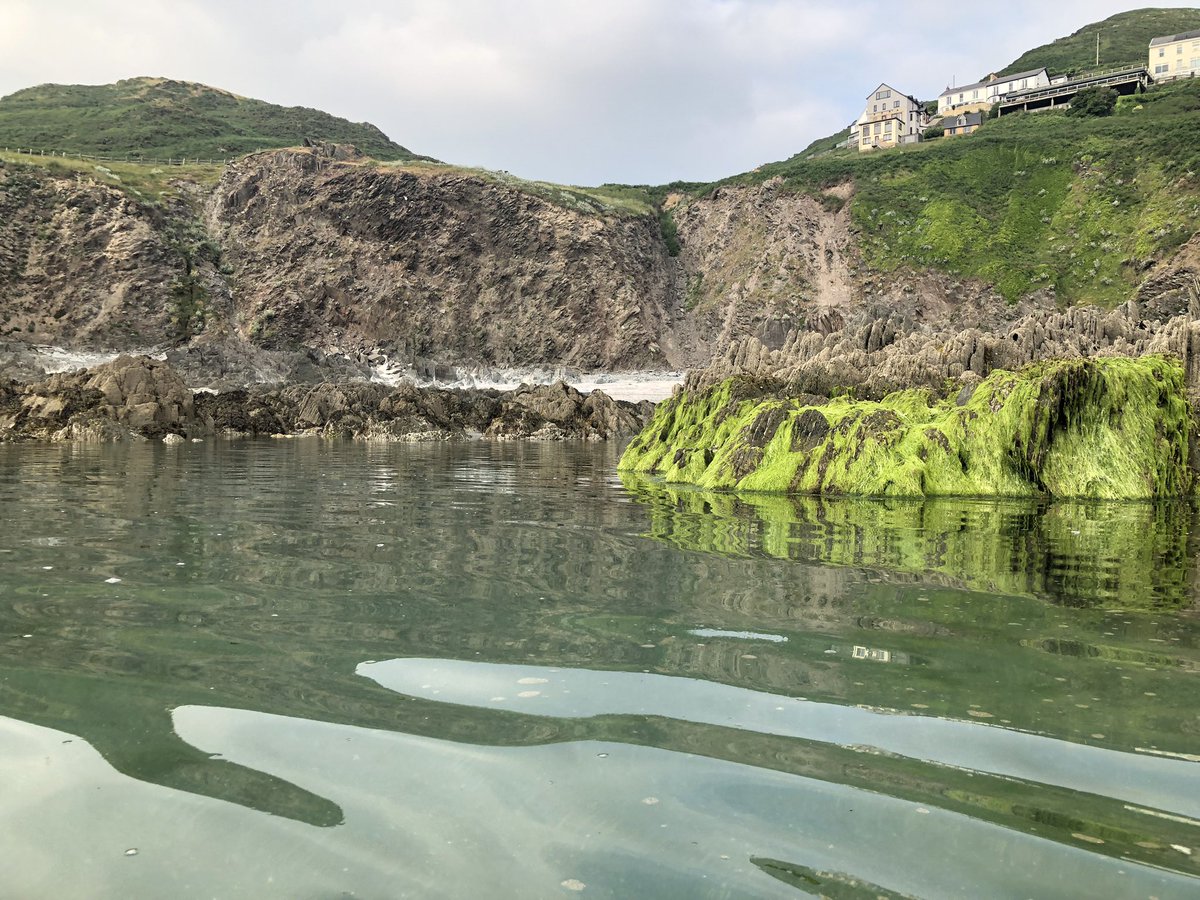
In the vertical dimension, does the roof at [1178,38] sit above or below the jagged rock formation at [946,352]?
above

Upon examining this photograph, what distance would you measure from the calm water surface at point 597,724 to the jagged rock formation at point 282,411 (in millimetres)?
43189

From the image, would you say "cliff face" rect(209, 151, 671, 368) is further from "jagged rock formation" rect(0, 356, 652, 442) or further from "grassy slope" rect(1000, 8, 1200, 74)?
"grassy slope" rect(1000, 8, 1200, 74)

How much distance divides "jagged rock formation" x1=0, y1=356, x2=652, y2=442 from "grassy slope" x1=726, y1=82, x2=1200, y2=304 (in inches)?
1945

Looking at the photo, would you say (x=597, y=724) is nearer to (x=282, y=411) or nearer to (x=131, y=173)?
(x=282, y=411)

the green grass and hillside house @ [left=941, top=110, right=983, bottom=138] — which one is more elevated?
hillside house @ [left=941, top=110, right=983, bottom=138]

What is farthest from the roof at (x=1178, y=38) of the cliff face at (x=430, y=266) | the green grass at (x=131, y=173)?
the green grass at (x=131, y=173)

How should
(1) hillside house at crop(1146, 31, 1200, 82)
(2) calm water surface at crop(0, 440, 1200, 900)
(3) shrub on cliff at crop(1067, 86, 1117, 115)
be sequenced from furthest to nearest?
(1) hillside house at crop(1146, 31, 1200, 82)
(3) shrub on cliff at crop(1067, 86, 1117, 115)
(2) calm water surface at crop(0, 440, 1200, 900)

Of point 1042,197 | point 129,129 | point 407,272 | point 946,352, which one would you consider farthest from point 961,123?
point 129,129

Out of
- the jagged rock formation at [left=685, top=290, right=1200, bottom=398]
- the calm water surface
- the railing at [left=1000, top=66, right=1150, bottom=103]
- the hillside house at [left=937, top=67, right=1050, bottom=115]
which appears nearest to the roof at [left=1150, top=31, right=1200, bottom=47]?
the railing at [left=1000, top=66, right=1150, bottom=103]

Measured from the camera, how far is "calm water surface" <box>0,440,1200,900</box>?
9.25 ft

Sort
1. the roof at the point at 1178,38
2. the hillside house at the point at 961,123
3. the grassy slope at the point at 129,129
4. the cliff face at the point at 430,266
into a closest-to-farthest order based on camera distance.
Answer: the cliff face at the point at 430,266 < the hillside house at the point at 961,123 < the roof at the point at 1178,38 < the grassy slope at the point at 129,129

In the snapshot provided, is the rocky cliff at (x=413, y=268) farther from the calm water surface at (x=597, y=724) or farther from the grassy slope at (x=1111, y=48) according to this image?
the grassy slope at (x=1111, y=48)

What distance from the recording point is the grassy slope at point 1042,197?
84125mm

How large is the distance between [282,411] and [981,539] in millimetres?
59088
